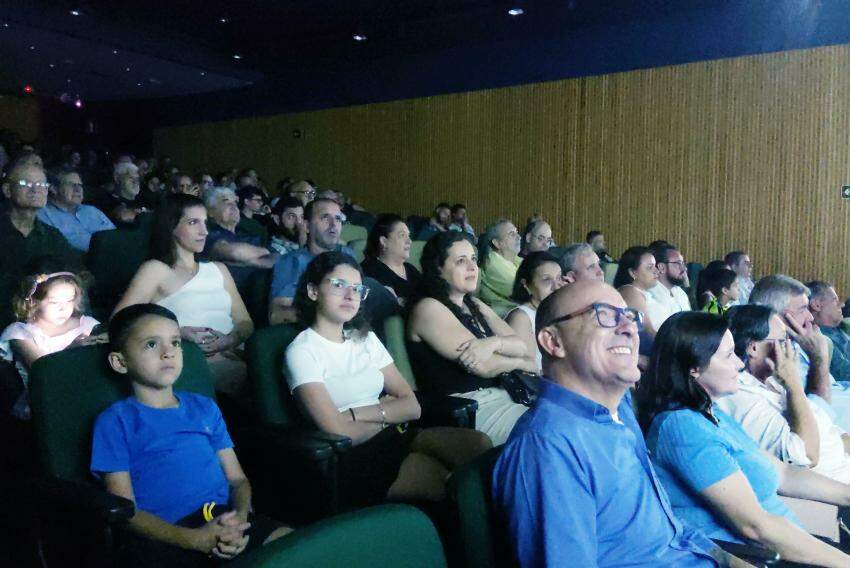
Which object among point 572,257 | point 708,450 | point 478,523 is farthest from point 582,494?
point 572,257

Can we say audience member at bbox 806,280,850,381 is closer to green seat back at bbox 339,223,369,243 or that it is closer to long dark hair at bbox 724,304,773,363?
long dark hair at bbox 724,304,773,363

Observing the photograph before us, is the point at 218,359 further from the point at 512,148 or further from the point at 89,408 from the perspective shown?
the point at 512,148

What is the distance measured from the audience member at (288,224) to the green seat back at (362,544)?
3.30 metres

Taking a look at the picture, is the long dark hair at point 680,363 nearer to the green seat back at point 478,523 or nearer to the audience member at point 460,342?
the green seat back at point 478,523

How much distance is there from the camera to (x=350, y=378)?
2.56 metres

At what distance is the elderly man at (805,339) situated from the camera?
2.97 metres

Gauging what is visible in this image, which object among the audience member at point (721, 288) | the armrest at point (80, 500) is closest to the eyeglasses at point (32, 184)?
the armrest at point (80, 500)

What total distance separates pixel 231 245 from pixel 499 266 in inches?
69.6

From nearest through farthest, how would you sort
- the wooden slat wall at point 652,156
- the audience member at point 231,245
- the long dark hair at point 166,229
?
1. the long dark hair at point 166,229
2. the audience member at point 231,245
3. the wooden slat wall at point 652,156

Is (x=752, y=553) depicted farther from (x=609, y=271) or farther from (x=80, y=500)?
(x=609, y=271)

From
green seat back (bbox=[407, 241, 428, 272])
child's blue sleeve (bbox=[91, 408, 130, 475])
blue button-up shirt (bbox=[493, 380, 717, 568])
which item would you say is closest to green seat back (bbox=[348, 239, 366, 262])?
green seat back (bbox=[407, 241, 428, 272])

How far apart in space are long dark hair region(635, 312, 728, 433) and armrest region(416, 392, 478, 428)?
0.73 m

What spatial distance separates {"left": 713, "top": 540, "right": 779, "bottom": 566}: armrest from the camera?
5.07 ft

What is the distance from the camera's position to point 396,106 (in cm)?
1109
